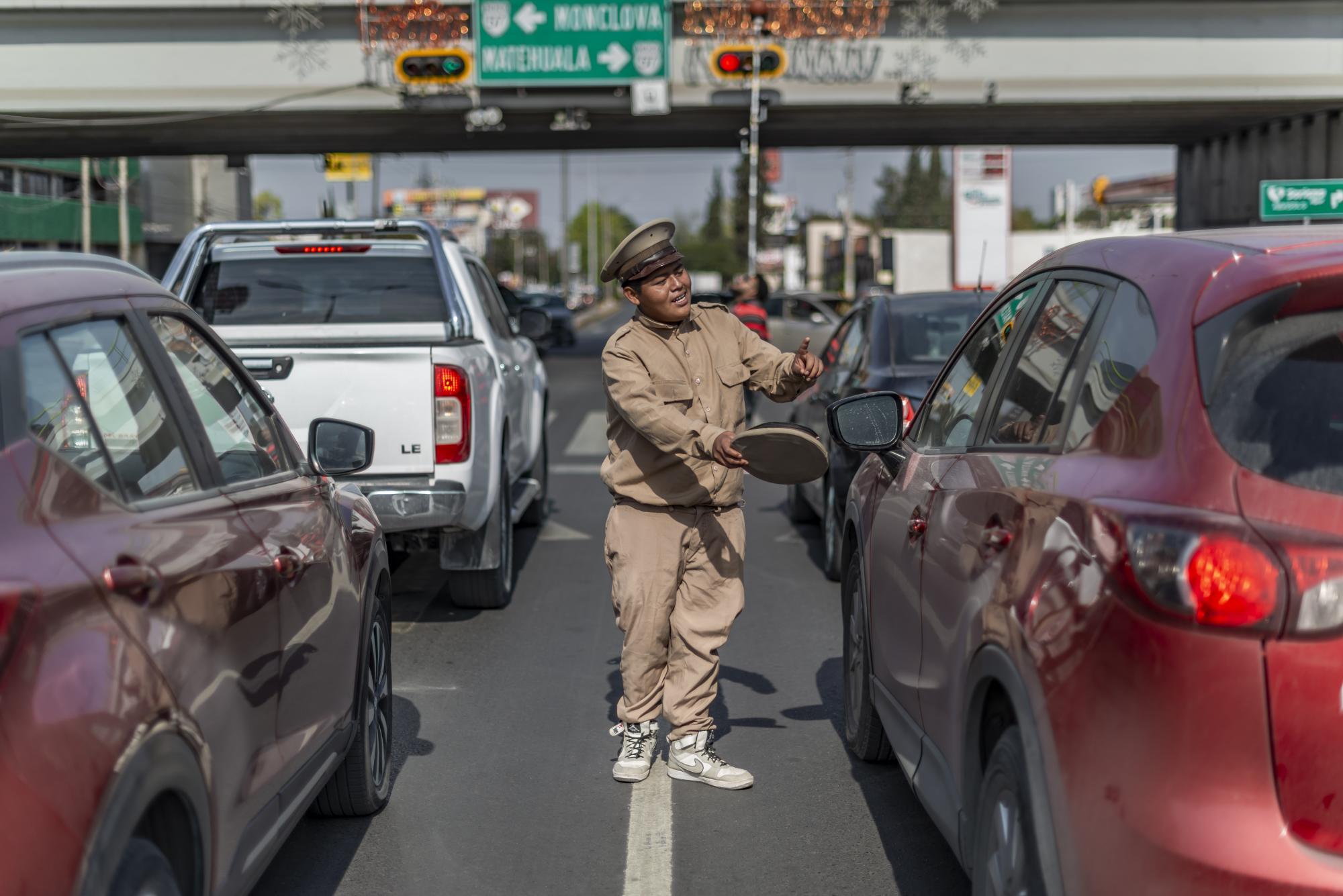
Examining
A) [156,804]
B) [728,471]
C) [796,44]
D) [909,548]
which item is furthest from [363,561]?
[796,44]

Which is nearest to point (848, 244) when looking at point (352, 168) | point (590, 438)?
point (352, 168)

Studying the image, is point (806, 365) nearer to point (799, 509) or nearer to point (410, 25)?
point (799, 509)

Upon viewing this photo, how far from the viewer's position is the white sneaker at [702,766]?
536cm

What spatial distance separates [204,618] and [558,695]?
11.9ft

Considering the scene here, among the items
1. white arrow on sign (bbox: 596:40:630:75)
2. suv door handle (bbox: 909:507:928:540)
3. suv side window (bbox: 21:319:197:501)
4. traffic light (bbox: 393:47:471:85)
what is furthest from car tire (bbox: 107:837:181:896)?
white arrow on sign (bbox: 596:40:630:75)

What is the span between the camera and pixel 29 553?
2494 millimetres

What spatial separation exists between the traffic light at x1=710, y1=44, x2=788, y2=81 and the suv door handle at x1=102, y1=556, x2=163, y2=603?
→ 23086 millimetres

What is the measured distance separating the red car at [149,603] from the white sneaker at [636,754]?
1.21 meters

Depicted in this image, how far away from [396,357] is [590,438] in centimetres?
1038

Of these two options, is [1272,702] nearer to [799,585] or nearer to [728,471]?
[728,471]

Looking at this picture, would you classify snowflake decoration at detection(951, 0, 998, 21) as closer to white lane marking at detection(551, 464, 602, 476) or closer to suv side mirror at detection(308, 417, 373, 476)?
white lane marking at detection(551, 464, 602, 476)

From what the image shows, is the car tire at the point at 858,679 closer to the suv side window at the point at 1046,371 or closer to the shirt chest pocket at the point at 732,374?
the shirt chest pocket at the point at 732,374

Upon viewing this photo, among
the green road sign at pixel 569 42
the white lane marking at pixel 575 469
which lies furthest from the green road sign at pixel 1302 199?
the green road sign at pixel 569 42

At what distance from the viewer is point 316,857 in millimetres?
4691
